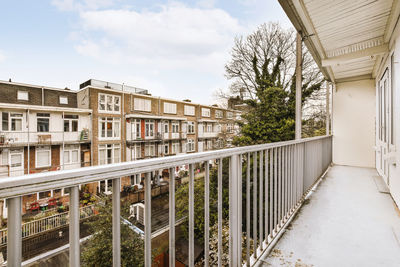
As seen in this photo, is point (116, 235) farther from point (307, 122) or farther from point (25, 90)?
point (25, 90)

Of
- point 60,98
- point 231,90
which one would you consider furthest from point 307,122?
point 60,98

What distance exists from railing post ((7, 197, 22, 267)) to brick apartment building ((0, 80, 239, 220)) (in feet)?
22.7

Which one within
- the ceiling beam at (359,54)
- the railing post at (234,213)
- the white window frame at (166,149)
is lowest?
the white window frame at (166,149)

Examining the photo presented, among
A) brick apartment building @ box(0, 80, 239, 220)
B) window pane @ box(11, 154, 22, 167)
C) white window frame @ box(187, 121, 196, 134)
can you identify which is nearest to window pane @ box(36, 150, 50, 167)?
brick apartment building @ box(0, 80, 239, 220)

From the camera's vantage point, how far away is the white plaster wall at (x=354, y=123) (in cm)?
517

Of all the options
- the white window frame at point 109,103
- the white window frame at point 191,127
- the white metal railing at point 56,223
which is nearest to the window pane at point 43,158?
the white window frame at point 109,103

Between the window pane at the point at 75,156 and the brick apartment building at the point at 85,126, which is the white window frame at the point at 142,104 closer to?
the brick apartment building at the point at 85,126

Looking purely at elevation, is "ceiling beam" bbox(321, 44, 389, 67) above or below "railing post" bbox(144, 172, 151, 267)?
above

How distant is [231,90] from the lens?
8836 mm

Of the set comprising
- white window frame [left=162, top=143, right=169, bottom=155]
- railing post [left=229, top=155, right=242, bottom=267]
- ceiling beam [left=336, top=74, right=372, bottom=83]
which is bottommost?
white window frame [left=162, top=143, right=169, bottom=155]

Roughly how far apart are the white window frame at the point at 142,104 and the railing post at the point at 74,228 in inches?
537

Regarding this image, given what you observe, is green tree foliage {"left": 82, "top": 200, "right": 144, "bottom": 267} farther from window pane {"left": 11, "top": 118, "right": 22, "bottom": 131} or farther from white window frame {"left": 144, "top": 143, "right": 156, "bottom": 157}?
white window frame {"left": 144, "top": 143, "right": 156, "bottom": 157}

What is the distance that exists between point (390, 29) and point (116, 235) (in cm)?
413

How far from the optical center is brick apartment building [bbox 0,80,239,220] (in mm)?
9047
